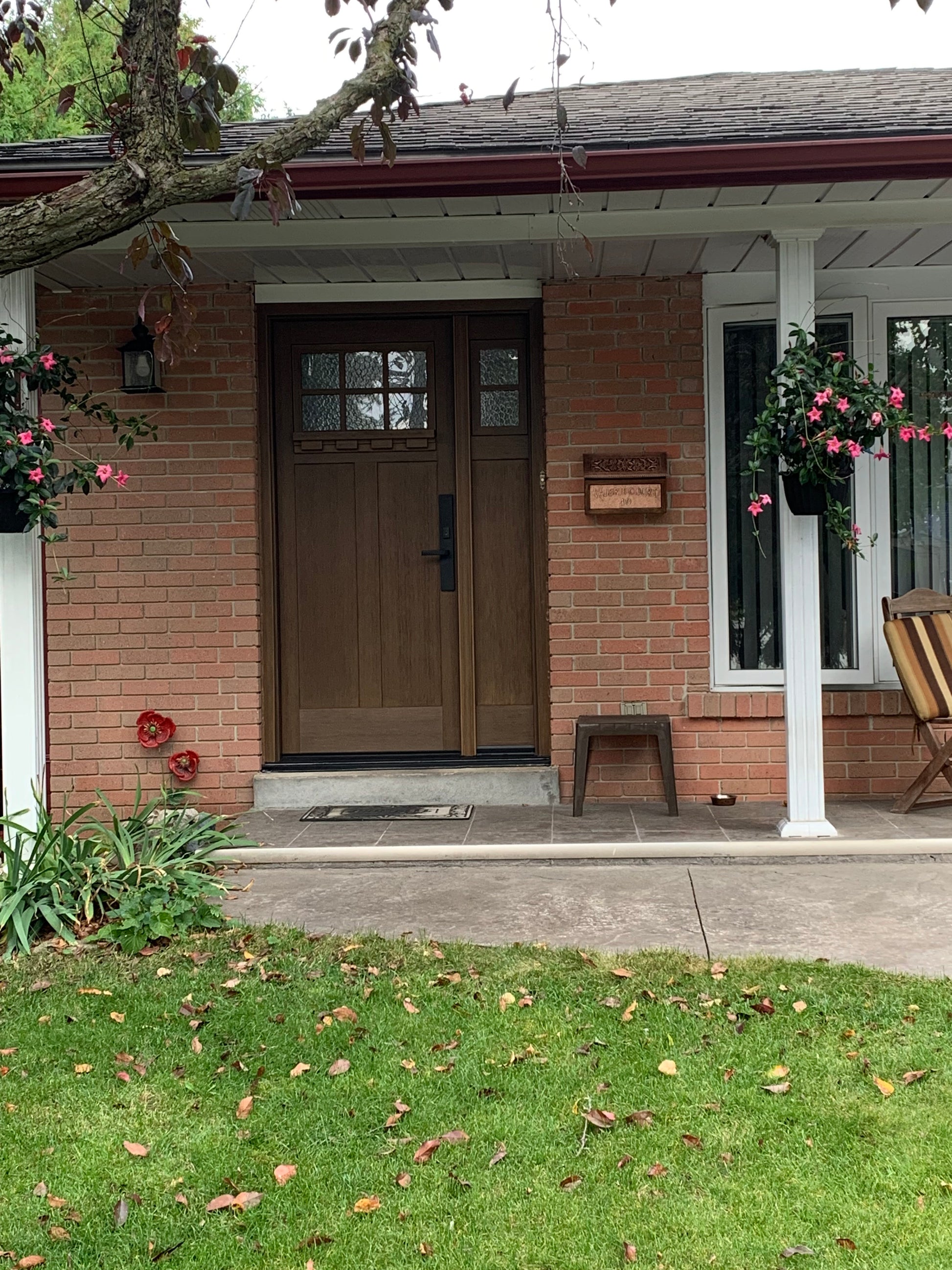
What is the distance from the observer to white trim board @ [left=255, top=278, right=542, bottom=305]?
21.0 ft

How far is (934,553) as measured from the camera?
6.38 meters

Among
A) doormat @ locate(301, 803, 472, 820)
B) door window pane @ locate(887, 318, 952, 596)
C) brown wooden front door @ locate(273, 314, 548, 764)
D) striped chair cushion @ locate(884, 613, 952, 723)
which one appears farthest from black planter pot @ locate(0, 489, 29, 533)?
door window pane @ locate(887, 318, 952, 596)

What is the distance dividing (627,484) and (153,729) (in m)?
2.77

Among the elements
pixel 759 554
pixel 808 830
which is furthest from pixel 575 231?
pixel 808 830

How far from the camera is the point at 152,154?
280cm

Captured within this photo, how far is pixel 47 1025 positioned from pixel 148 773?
2985 millimetres

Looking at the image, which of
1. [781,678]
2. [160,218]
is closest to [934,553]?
[781,678]

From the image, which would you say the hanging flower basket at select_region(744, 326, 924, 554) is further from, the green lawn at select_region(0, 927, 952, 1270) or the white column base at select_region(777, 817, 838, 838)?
the green lawn at select_region(0, 927, 952, 1270)

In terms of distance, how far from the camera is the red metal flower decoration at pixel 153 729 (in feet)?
20.7

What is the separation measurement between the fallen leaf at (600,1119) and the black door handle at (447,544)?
13.1ft

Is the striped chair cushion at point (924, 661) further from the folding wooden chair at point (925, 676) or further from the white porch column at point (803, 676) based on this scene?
the white porch column at point (803, 676)

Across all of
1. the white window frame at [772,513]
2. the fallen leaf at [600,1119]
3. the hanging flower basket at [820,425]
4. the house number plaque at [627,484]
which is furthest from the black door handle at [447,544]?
the fallen leaf at [600,1119]

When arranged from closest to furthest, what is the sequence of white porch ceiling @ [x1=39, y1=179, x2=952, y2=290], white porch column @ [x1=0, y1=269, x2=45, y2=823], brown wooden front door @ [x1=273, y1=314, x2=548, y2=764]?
white porch column @ [x1=0, y1=269, x2=45, y2=823] < white porch ceiling @ [x1=39, y1=179, x2=952, y2=290] < brown wooden front door @ [x1=273, y1=314, x2=548, y2=764]

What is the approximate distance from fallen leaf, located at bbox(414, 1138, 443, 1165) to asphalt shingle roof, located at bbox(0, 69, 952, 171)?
3.63 metres
